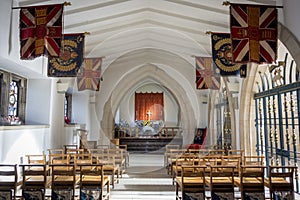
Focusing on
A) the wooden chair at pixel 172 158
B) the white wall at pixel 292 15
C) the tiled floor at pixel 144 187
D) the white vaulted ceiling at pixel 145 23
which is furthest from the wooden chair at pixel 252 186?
the white vaulted ceiling at pixel 145 23

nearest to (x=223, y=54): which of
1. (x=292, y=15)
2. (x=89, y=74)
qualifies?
(x=292, y=15)

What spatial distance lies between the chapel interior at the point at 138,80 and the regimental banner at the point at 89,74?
0.03 metres

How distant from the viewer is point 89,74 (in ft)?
27.1

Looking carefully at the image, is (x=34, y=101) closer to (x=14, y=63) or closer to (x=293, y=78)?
(x=14, y=63)

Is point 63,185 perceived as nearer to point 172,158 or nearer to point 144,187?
point 144,187

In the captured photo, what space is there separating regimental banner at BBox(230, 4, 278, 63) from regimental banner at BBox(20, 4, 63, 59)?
3.25 meters

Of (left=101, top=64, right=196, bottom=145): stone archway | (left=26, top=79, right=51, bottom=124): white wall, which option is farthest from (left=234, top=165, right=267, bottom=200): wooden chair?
(left=101, top=64, right=196, bottom=145): stone archway

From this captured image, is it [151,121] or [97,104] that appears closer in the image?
[97,104]

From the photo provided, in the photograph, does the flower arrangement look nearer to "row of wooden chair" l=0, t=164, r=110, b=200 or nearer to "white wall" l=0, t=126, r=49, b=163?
"white wall" l=0, t=126, r=49, b=163

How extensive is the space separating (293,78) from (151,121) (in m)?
13.5

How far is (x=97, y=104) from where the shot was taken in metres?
12.4

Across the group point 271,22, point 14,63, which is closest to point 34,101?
point 14,63

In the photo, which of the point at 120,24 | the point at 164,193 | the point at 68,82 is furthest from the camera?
the point at 68,82

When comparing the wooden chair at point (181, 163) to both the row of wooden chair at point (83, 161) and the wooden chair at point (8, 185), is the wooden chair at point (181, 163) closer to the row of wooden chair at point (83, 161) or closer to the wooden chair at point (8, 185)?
the row of wooden chair at point (83, 161)
